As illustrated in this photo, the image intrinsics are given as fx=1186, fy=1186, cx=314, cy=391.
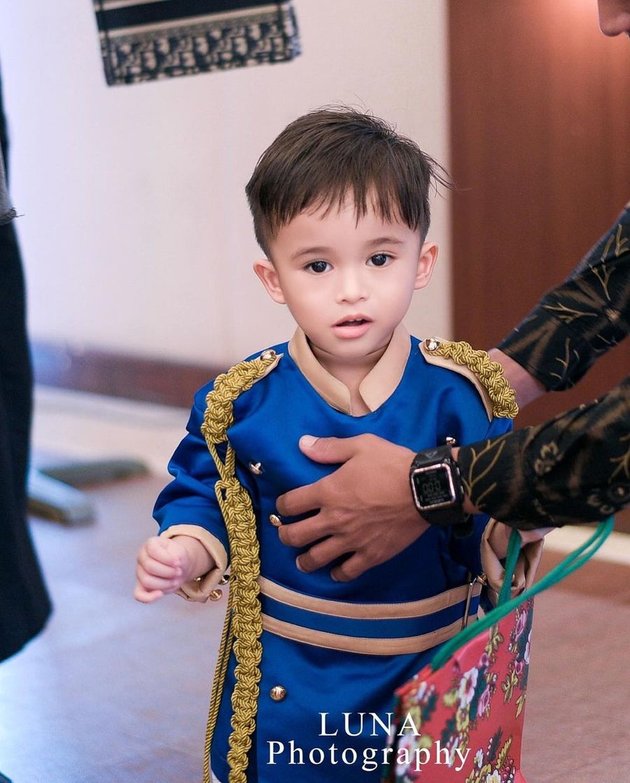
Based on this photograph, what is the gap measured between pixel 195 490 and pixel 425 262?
0.98ft

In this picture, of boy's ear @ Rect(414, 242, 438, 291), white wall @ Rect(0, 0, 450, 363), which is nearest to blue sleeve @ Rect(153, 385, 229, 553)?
boy's ear @ Rect(414, 242, 438, 291)

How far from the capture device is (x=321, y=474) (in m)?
1.06

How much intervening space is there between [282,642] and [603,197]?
1388 millimetres

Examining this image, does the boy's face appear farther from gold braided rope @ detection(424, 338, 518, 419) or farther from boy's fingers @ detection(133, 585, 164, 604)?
boy's fingers @ detection(133, 585, 164, 604)

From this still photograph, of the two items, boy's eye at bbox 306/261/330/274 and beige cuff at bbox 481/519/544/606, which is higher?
boy's eye at bbox 306/261/330/274

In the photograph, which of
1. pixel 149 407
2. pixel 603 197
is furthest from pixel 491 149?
pixel 149 407

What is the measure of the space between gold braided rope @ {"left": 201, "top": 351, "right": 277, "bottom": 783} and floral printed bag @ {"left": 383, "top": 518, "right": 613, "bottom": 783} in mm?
222

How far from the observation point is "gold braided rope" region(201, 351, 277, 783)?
1.07 meters

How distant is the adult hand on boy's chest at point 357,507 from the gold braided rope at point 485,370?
4.3 inches

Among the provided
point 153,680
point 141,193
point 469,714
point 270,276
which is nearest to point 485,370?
point 270,276

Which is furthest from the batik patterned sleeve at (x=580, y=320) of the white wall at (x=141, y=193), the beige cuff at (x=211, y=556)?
the white wall at (x=141, y=193)

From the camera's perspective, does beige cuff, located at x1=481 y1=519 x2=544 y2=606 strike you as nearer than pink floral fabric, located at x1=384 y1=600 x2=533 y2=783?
No

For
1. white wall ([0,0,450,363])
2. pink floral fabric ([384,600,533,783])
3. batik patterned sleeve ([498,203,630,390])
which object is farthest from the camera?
white wall ([0,0,450,363])

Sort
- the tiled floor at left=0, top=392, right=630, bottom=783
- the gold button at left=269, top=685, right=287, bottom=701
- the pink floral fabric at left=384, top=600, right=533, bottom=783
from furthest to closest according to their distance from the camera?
the tiled floor at left=0, top=392, right=630, bottom=783
the gold button at left=269, top=685, right=287, bottom=701
the pink floral fabric at left=384, top=600, right=533, bottom=783
